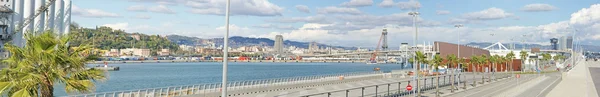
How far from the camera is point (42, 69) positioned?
48.6ft

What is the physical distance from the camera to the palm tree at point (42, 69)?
14617mm

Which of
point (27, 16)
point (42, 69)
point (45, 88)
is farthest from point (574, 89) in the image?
point (27, 16)

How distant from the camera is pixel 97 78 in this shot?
1588 cm

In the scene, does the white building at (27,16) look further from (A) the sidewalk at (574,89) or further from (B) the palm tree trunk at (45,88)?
(B) the palm tree trunk at (45,88)

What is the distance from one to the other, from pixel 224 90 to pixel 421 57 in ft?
152

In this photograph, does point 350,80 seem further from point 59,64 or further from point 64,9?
point 59,64

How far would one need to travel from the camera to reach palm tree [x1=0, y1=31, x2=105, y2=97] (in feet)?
48.0

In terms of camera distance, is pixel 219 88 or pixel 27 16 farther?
pixel 27 16

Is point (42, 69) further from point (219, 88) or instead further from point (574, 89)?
point (574, 89)

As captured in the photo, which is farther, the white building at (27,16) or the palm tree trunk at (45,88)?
the white building at (27,16)

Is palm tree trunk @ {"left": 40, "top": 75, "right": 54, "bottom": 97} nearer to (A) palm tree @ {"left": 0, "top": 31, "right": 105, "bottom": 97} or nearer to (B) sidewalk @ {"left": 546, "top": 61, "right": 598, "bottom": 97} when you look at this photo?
(A) palm tree @ {"left": 0, "top": 31, "right": 105, "bottom": 97}

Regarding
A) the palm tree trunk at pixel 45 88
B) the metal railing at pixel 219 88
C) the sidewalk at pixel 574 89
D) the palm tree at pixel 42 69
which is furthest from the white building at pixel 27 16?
the palm tree trunk at pixel 45 88

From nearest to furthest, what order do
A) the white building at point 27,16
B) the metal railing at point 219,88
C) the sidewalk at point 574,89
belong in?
the metal railing at point 219,88, the sidewalk at point 574,89, the white building at point 27,16

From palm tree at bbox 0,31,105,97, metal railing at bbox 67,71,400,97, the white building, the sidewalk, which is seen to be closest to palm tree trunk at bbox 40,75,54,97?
palm tree at bbox 0,31,105,97
